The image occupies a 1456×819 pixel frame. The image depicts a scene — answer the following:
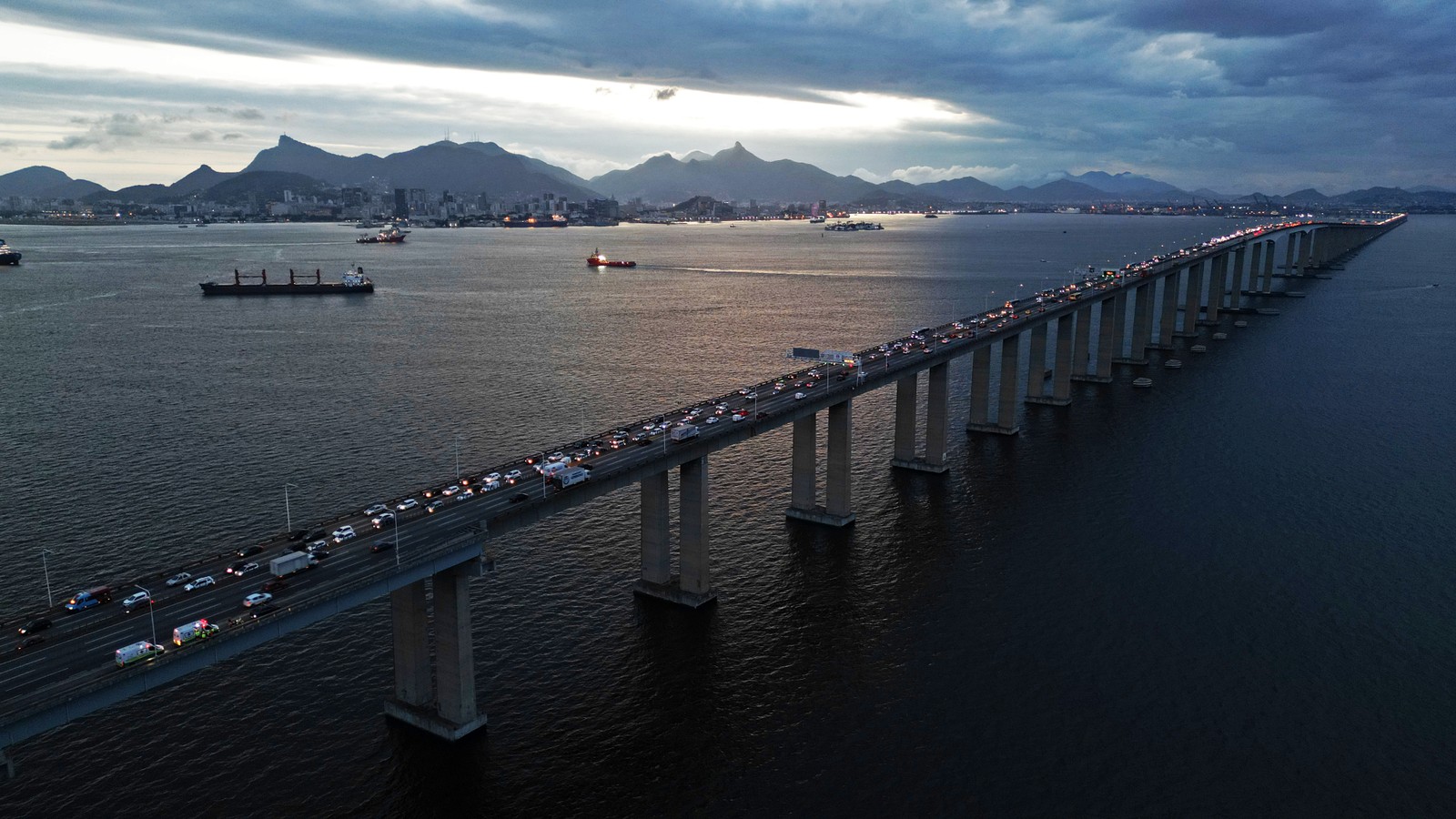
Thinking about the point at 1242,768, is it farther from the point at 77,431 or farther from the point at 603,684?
the point at 77,431

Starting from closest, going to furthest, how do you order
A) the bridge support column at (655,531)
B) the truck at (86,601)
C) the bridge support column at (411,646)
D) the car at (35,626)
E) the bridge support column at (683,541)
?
the car at (35,626), the truck at (86,601), the bridge support column at (411,646), the bridge support column at (655,531), the bridge support column at (683,541)

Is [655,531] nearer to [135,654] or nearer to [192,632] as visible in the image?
[192,632]

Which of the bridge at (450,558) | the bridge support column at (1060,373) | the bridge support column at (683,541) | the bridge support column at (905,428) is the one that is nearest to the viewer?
the bridge at (450,558)

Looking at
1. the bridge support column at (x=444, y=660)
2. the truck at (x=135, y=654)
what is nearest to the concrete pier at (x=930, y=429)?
the bridge support column at (x=444, y=660)

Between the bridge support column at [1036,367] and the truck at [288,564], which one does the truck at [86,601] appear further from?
the bridge support column at [1036,367]

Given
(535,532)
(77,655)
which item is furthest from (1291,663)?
(77,655)

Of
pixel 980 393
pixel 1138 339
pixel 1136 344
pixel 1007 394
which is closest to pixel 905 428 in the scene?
pixel 980 393
